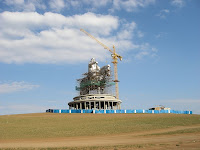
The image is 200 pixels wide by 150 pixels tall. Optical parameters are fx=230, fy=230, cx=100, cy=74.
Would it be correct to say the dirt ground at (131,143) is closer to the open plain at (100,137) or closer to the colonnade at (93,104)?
the open plain at (100,137)

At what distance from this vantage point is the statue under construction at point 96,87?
106 m

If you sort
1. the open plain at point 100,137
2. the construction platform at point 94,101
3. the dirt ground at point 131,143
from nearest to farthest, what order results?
the dirt ground at point 131,143
the open plain at point 100,137
the construction platform at point 94,101

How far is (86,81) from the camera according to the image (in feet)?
383

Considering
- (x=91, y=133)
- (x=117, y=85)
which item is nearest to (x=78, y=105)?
(x=117, y=85)

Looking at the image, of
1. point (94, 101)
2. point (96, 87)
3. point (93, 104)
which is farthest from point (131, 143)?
point (96, 87)

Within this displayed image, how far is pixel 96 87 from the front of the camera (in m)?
115

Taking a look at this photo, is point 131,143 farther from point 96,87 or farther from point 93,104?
point 96,87

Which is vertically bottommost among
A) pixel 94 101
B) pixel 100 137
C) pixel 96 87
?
pixel 100 137

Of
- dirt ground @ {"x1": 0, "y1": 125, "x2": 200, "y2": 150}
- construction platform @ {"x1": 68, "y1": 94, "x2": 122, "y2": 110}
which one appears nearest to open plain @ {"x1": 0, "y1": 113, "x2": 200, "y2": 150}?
dirt ground @ {"x1": 0, "y1": 125, "x2": 200, "y2": 150}

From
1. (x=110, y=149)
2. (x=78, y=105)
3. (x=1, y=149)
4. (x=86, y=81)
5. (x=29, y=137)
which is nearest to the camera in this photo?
(x=110, y=149)

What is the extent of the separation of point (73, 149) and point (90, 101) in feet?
264

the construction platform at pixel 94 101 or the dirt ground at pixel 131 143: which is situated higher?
the construction platform at pixel 94 101

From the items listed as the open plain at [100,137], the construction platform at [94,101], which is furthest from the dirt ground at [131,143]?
the construction platform at [94,101]

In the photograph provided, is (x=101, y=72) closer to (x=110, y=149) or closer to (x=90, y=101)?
(x=90, y=101)
